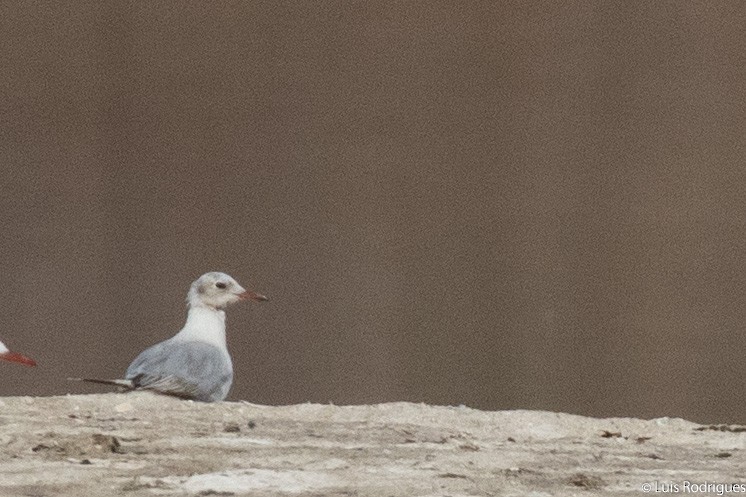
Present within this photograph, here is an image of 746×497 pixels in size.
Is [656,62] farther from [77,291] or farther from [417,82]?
[77,291]

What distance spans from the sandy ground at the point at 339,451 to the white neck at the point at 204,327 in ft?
1.39

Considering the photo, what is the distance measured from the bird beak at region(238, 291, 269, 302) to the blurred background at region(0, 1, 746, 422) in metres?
0.12

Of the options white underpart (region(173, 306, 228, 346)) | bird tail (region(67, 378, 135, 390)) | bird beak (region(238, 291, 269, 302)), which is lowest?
bird tail (region(67, 378, 135, 390))

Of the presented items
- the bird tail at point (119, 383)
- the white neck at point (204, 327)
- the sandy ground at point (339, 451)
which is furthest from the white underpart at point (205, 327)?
the sandy ground at point (339, 451)

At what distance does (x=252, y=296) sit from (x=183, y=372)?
0.38m

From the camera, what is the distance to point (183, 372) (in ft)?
18.4

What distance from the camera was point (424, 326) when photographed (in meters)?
5.86

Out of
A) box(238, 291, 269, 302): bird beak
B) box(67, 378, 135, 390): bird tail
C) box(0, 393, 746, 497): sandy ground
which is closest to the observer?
box(0, 393, 746, 497): sandy ground

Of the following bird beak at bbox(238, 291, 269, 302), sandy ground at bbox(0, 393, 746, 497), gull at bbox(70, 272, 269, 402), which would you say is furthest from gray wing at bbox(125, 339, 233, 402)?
bird beak at bbox(238, 291, 269, 302)

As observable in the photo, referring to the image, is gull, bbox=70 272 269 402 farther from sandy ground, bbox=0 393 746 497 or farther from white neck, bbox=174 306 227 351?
sandy ground, bbox=0 393 746 497

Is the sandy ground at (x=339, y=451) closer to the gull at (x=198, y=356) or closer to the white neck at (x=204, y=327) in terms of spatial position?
the gull at (x=198, y=356)

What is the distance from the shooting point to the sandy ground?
3.75 m

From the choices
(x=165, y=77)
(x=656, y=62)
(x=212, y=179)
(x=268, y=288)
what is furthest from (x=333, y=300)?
(x=656, y=62)

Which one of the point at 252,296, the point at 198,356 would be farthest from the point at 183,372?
the point at 252,296
